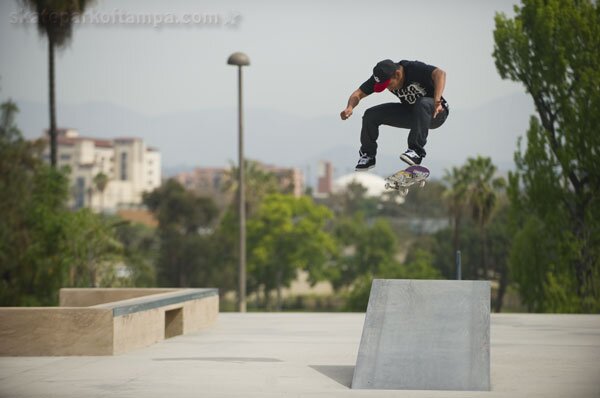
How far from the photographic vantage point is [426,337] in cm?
1065

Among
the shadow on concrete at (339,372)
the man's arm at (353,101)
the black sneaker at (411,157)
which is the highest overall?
the man's arm at (353,101)

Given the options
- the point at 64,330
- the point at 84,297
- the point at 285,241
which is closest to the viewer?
the point at 64,330

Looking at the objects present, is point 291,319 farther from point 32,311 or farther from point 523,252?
point 523,252

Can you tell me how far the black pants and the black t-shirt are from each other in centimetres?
11

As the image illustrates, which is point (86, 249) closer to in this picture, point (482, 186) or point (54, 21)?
point (54, 21)

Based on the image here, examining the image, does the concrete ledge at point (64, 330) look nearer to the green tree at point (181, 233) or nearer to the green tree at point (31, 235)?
the green tree at point (31, 235)

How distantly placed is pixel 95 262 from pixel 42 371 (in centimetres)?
2763

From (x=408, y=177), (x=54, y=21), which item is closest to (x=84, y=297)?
(x=408, y=177)

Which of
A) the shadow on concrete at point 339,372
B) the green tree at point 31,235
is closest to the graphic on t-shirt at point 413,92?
the shadow on concrete at point 339,372

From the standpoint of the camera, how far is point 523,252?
4162cm

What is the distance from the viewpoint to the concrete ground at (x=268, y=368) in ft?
33.1

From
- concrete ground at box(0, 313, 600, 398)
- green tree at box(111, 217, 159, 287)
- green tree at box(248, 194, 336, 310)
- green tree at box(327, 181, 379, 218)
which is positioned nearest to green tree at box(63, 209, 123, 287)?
Answer: green tree at box(111, 217, 159, 287)

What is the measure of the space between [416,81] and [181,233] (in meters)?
88.8

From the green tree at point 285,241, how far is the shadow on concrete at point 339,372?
3275 inches
